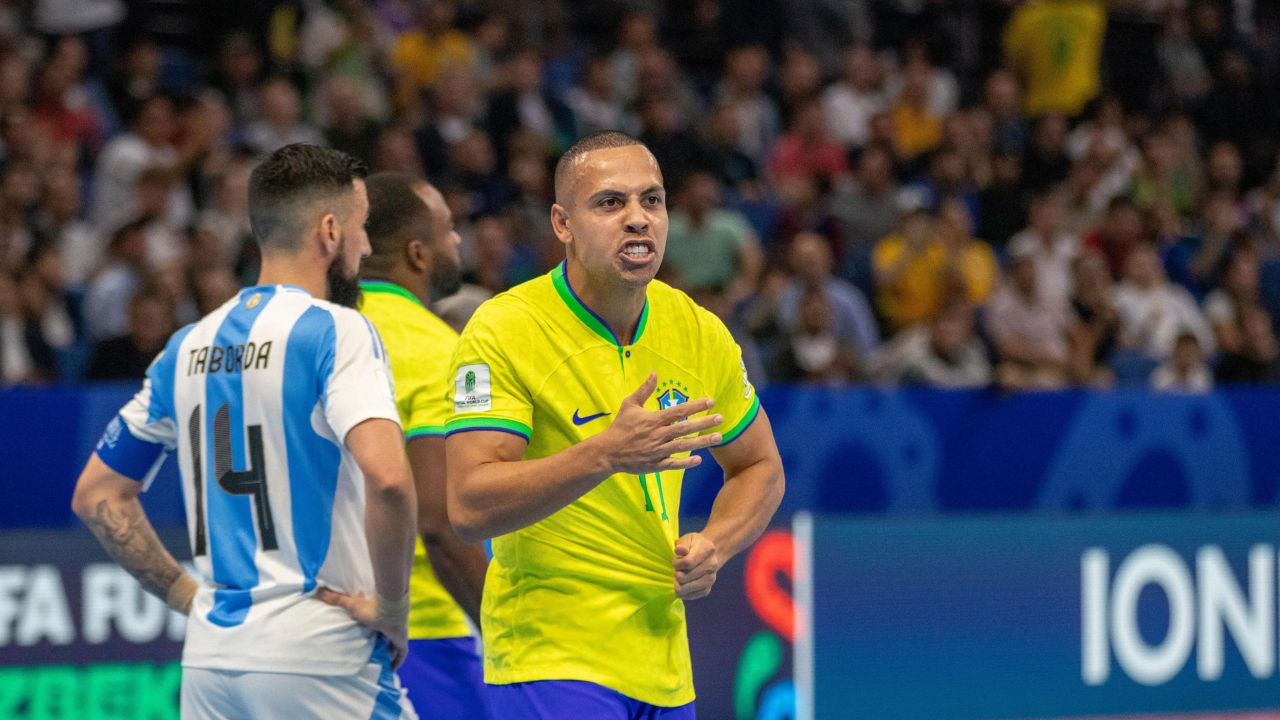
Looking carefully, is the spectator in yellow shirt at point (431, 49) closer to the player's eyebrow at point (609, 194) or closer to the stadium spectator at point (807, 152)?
the stadium spectator at point (807, 152)

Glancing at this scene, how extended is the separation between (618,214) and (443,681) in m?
1.67

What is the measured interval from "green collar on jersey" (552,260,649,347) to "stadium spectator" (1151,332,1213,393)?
28.8 ft

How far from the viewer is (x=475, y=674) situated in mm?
5043

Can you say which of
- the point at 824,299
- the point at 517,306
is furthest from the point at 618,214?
the point at 824,299

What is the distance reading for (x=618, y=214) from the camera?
4020mm

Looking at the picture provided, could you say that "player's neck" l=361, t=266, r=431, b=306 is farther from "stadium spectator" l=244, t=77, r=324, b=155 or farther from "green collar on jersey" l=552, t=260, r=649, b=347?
"stadium spectator" l=244, t=77, r=324, b=155

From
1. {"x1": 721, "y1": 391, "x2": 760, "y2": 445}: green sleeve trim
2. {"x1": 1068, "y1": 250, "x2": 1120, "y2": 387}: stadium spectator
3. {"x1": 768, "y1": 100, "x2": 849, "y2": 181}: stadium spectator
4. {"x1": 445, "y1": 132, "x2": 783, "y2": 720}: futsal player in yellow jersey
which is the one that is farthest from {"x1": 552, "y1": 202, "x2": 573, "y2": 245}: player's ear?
{"x1": 768, "y1": 100, "x2": 849, "y2": 181}: stadium spectator

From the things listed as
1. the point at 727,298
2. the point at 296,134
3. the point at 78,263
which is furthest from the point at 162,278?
the point at 727,298

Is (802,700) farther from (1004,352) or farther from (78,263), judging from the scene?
(78,263)

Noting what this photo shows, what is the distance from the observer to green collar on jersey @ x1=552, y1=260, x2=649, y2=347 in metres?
4.14

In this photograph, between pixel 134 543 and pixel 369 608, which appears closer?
pixel 369 608

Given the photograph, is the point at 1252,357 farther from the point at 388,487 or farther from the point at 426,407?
the point at 388,487

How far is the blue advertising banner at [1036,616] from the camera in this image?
822cm

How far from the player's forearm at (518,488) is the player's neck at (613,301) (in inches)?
19.0
